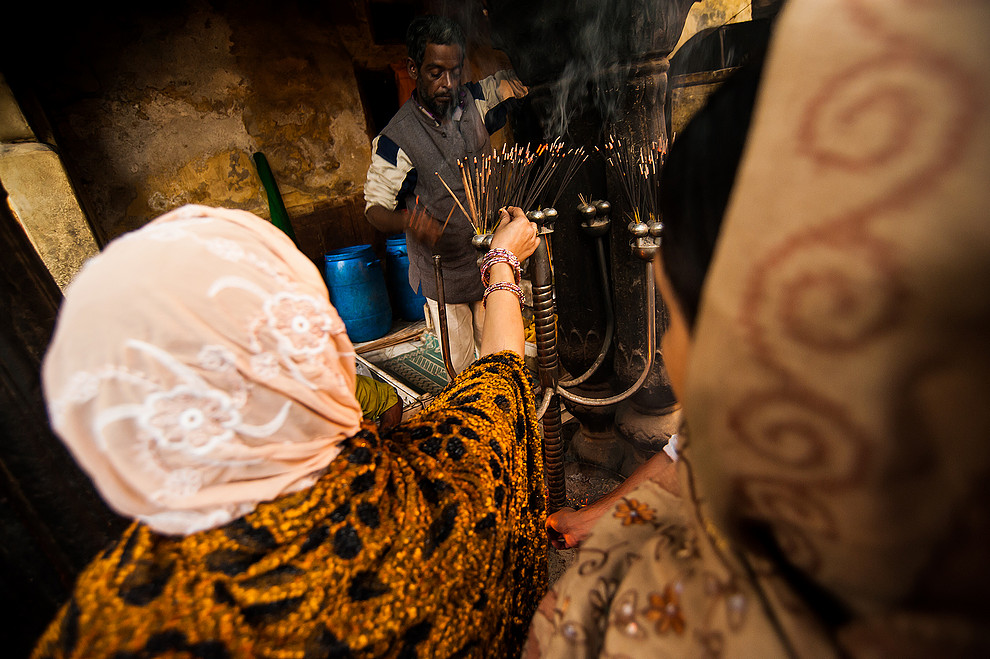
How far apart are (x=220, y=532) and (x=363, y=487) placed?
25 cm

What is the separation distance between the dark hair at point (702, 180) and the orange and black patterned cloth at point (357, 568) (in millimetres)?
693

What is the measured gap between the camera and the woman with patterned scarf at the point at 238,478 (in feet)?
2.16

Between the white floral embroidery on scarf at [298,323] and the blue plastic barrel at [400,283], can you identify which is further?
the blue plastic barrel at [400,283]

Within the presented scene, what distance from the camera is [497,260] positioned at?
155cm

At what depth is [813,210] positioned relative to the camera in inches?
14.3

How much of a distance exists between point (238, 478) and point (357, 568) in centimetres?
27

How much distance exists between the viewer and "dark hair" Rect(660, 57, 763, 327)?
0.47 m

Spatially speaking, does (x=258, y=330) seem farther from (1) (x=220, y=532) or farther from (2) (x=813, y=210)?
(2) (x=813, y=210)

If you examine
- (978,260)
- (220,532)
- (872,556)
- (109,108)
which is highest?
(109,108)

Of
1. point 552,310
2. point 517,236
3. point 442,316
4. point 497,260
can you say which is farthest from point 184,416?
point 442,316

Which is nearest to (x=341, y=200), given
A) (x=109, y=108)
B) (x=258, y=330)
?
(x=109, y=108)

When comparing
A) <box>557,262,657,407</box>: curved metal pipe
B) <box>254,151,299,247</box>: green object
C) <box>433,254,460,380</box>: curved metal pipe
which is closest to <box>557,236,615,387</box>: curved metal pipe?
<box>557,262,657,407</box>: curved metal pipe

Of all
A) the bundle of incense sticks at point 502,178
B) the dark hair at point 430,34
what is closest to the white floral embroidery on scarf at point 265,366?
the bundle of incense sticks at point 502,178

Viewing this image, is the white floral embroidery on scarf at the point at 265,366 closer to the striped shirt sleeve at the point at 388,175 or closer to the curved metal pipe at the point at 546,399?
the curved metal pipe at the point at 546,399
